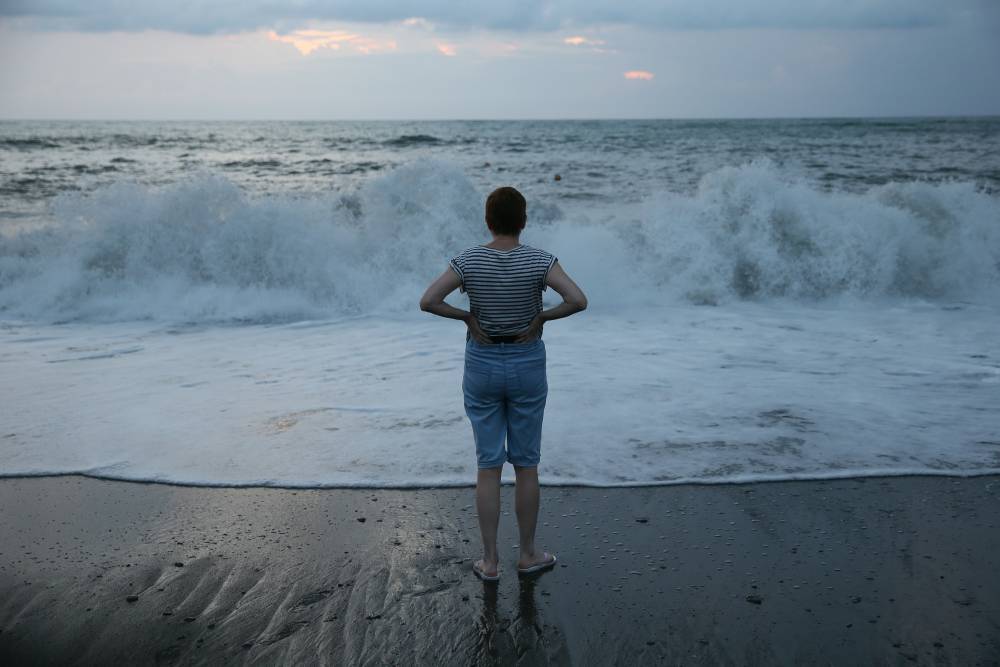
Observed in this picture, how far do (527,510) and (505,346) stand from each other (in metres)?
0.75

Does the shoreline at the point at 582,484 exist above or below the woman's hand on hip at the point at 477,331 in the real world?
below

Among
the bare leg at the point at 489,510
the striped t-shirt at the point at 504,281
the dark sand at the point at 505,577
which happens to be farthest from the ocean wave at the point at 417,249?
the striped t-shirt at the point at 504,281

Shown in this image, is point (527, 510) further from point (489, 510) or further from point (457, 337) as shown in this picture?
point (457, 337)

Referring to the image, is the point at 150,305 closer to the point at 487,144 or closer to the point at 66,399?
the point at 66,399

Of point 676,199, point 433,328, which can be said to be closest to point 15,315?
point 433,328

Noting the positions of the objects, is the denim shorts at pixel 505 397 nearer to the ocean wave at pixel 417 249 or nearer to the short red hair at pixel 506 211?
the short red hair at pixel 506 211

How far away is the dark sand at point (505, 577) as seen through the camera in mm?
2812

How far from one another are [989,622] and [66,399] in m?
6.16

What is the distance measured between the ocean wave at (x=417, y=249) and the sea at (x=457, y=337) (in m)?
0.04

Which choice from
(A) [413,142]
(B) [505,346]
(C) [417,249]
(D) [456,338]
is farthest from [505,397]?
(A) [413,142]

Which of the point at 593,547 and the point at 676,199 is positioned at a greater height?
the point at 676,199

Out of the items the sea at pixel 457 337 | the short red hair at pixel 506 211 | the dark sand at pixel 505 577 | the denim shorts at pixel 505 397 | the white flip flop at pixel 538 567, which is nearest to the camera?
the dark sand at pixel 505 577

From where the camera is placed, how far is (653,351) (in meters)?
7.77

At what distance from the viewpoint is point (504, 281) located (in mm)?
3156
